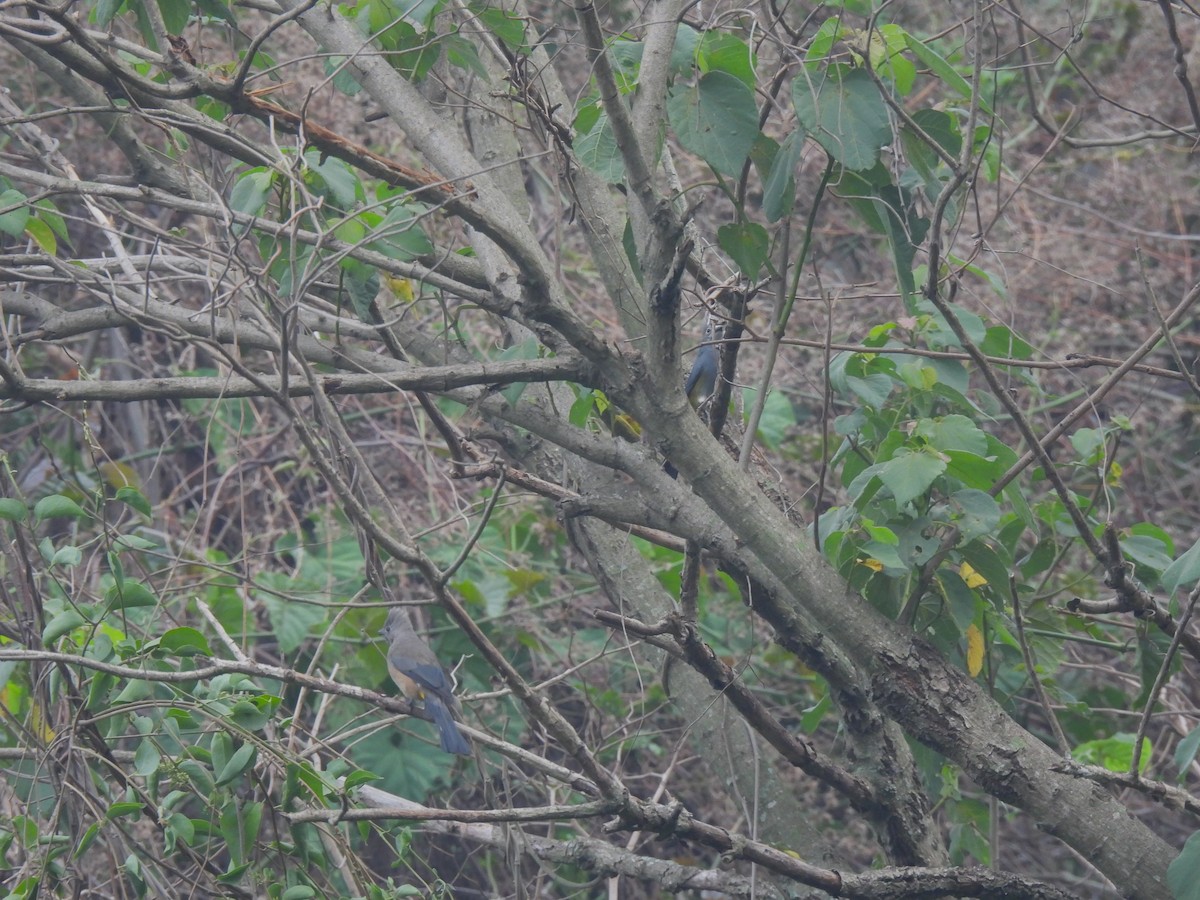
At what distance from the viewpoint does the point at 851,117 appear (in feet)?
6.90

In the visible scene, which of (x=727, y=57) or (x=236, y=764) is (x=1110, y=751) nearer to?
(x=727, y=57)

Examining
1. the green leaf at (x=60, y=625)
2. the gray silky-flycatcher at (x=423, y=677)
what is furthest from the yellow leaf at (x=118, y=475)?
the green leaf at (x=60, y=625)

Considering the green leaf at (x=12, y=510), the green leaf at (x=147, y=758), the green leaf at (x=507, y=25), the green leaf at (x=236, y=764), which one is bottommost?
the green leaf at (x=147, y=758)

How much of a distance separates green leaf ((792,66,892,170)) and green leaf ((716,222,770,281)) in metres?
0.23

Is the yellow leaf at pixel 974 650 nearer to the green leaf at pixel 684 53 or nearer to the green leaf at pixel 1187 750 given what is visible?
the green leaf at pixel 1187 750

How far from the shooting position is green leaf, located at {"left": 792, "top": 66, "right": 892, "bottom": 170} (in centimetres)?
210

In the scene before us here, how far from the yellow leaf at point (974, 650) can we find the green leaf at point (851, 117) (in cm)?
112

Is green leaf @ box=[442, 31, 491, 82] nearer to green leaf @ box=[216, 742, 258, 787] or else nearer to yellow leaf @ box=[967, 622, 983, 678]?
green leaf @ box=[216, 742, 258, 787]

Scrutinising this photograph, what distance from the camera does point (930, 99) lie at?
5996 millimetres

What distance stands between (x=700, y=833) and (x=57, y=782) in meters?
1.30

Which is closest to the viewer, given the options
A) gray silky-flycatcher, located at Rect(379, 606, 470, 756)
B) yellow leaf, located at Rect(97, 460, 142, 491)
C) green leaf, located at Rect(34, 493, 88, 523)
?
green leaf, located at Rect(34, 493, 88, 523)

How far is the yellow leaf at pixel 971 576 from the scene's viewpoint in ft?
8.44

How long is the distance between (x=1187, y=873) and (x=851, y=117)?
152 centimetres

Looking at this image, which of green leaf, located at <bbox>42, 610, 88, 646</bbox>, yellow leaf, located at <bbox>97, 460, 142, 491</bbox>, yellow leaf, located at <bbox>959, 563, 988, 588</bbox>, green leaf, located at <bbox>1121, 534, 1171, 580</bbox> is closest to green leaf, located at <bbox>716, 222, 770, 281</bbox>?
yellow leaf, located at <bbox>959, 563, 988, 588</bbox>
